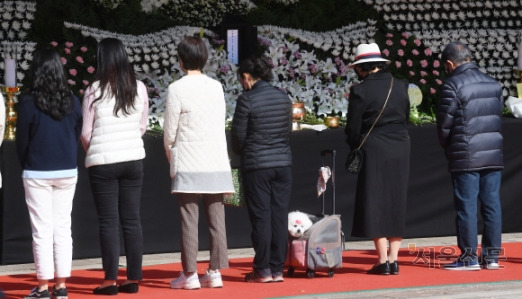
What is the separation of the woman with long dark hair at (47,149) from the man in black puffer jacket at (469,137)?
296 cm

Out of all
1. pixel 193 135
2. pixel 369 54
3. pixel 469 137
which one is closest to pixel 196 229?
pixel 193 135

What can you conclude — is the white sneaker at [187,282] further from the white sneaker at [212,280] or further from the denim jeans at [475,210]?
the denim jeans at [475,210]

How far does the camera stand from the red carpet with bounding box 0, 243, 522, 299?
8914 mm

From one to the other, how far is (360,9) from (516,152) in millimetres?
2188

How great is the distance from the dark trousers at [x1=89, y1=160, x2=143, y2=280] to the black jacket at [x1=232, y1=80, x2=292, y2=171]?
0.80m

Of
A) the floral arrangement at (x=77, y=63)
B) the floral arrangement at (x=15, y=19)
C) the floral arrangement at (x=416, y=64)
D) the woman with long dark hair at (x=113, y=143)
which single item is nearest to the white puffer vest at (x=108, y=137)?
the woman with long dark hair at (x=113, y=143)

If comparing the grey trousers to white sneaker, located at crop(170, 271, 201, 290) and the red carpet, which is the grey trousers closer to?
white sneaker, located at crop(170, 271, 201, 290)

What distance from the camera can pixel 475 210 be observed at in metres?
9.90

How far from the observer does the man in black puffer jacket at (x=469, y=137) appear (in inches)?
385

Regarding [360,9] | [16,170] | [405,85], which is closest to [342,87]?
[360,9]

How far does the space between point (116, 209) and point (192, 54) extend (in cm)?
115

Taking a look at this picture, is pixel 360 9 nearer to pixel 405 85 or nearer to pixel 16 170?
pixel 405 85

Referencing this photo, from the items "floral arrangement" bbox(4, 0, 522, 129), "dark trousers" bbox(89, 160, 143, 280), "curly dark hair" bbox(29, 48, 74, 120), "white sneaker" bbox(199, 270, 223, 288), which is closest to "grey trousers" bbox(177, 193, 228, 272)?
"white sneaker" bbox(199, 270, 223, 288)

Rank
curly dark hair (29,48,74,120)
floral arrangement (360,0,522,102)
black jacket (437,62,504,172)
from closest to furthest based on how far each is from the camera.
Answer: curly dark hair (29,48,74,120) → black jacket (437,62,504,172) → floral arrangement (360,0,522,102)
